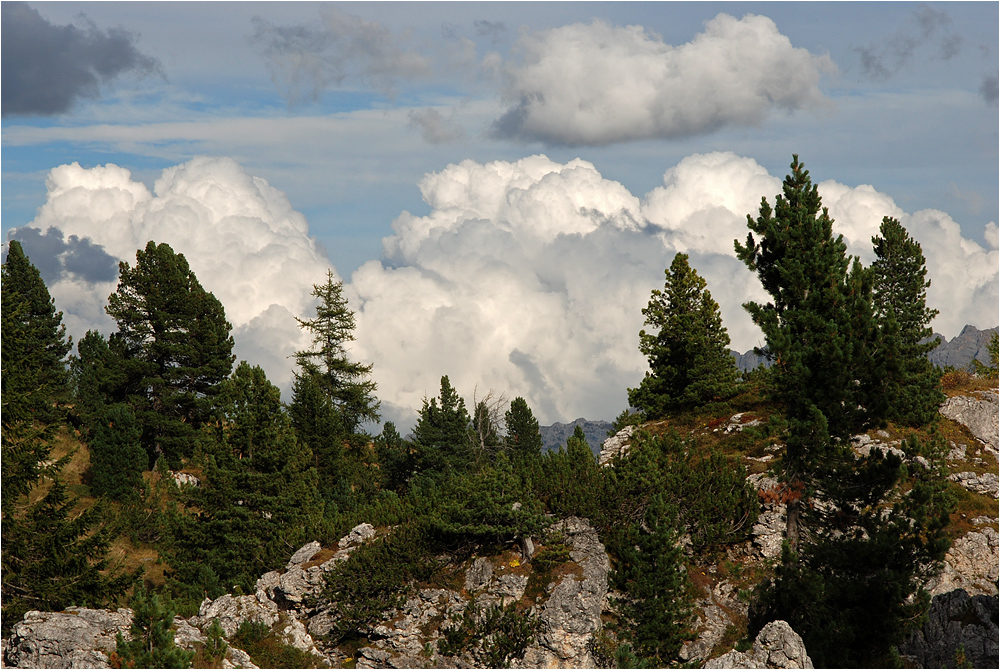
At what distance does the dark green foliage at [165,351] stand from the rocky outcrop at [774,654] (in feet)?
147

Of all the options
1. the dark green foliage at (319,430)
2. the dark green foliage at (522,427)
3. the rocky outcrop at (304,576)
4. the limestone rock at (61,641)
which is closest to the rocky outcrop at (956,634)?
the rocky outcrop at (304,576)

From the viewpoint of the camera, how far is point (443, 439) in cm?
6431

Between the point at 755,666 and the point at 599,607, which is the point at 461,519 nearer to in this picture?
the point at 599,607

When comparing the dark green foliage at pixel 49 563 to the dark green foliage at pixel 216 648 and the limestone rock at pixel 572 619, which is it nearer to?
the dark green foliage at pixel 216 648

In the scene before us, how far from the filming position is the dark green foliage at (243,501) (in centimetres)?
3631

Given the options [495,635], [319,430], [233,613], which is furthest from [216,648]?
[319,430]

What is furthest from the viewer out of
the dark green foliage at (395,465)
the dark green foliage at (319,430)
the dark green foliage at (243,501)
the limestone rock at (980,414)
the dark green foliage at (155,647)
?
the dark green foliage at (395,465)

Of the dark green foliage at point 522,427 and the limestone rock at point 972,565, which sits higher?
the dark green foliage at point 522,427

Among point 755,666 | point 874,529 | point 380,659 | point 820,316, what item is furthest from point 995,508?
point 380,659

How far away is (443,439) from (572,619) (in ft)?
123

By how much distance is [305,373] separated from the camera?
231ft

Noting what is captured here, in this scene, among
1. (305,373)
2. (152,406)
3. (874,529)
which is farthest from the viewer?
(305,373)

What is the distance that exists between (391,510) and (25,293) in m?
39.7

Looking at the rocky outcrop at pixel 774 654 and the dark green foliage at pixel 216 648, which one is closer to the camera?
the dark green foliage at pixel 216 648
